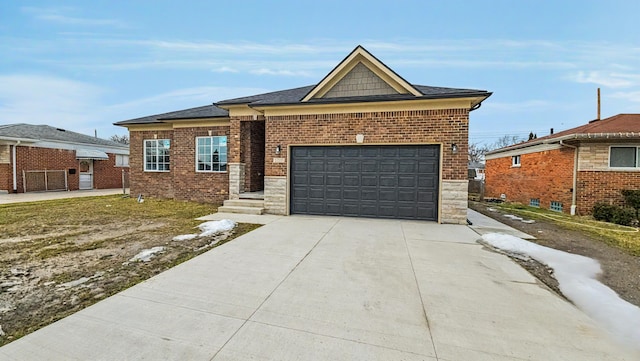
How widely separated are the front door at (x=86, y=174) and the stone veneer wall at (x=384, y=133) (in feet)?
60.1

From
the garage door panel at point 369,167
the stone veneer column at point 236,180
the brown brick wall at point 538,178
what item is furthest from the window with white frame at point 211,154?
the brown brick wall at point 538,178

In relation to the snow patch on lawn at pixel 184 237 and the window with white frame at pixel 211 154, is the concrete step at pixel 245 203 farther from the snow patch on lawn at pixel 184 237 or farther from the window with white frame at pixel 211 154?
the snow patch on lawn at pixel 184 237

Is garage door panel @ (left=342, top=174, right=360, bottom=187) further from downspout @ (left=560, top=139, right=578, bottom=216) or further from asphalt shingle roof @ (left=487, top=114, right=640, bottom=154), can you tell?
downspout @ (left=560, top=139, right=578, bottom=216)

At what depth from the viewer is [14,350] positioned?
222cm

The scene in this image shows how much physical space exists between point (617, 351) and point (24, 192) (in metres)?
24.9

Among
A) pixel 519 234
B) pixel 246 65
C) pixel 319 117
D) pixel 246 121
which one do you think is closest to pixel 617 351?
pixel 519 234

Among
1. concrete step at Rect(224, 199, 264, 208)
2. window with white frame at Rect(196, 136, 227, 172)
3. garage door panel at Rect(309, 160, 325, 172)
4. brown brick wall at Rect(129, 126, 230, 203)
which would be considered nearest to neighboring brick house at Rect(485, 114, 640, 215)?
garage door panel at Rect(309, 160, 325, 172)

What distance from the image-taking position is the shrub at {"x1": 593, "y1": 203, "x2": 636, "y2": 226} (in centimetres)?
923

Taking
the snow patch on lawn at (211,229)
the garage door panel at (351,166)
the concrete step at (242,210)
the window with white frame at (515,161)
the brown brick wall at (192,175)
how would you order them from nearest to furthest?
1. the snow patch on lawn at (211,229)
2. the garage door panel at (351,166)
3. the concrete step at (242,210)
4. the brown brick wall at (192,175)
5. the window with white frame at (515,161)

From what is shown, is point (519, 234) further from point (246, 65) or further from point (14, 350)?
point (246, 65)

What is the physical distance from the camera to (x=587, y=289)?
369cm

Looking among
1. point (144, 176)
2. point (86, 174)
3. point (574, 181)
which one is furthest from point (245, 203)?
point (86, 174)

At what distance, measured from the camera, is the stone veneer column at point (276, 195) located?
920 centimetres

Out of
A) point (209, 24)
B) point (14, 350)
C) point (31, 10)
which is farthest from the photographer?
point (209, 24)
